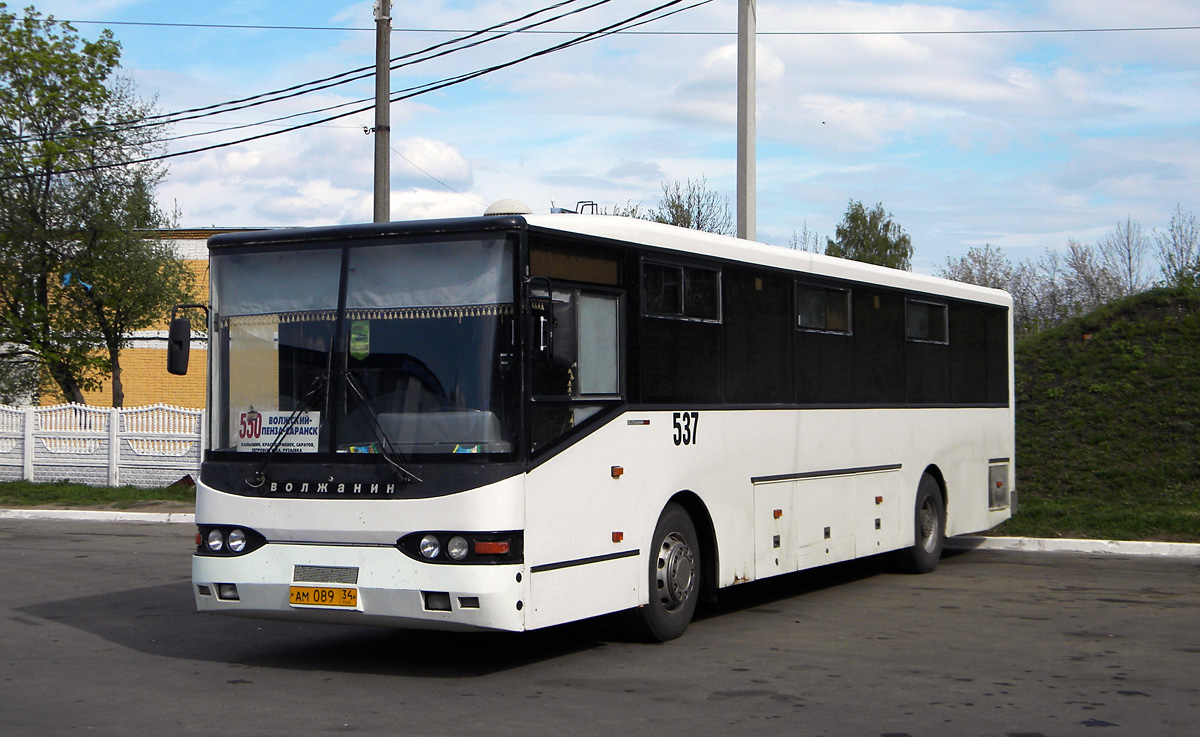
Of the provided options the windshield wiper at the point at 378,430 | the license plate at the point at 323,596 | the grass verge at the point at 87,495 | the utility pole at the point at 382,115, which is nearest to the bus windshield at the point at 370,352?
the windshield wiper at the point at 378,430

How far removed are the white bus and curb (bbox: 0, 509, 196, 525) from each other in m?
13.7

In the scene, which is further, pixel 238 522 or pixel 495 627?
pixel 238 522

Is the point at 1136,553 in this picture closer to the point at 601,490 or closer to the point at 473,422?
the point at 601,490

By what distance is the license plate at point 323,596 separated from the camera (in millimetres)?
8016

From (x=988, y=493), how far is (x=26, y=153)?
22.3m

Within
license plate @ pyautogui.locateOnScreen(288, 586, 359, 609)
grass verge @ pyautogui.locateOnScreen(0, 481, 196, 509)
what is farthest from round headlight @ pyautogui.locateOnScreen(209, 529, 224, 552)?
grass verge @ pyautogui.locateOnScreen(0, 481, 196, 509)

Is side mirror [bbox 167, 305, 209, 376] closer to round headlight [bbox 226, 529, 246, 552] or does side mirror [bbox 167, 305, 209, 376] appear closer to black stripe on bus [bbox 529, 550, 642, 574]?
round headlight [bbox 226, 529, 246, 552]

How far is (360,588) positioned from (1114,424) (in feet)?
56.3

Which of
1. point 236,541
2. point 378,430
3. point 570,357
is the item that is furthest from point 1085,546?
point 236,541

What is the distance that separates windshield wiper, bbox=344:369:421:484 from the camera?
7953 mm

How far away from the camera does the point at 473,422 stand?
7965 millimetres

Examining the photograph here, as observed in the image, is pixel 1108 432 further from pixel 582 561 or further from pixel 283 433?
pixel 283 433

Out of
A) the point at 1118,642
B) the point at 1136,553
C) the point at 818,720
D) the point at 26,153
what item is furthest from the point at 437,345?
the point at 26,153

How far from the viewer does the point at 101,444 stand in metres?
26.3
